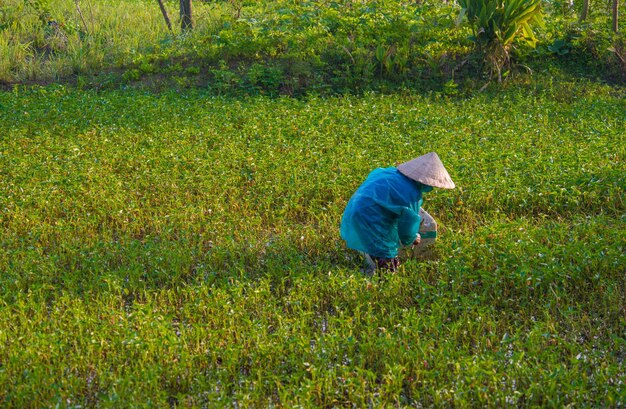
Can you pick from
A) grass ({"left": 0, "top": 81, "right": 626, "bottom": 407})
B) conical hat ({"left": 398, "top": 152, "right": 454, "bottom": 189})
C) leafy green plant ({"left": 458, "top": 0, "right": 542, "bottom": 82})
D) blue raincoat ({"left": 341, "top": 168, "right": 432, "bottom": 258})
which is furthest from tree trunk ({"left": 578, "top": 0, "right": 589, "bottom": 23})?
blue raincoat ({"left": 341, "top": 168, "right": 432, "bottom": 258})

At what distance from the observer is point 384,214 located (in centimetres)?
593

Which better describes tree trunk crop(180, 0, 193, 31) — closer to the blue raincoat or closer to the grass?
the grass

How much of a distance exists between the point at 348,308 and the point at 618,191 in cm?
349

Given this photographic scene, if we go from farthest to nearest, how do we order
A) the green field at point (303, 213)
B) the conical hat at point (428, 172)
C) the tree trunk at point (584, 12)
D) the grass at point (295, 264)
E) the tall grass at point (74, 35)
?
the tree trunk at point (584, 12)
the tall grass at point (74, 35)
the conical hat at point (428, 172)
the green field at point (303, 213)
the grass at point (295, 264)

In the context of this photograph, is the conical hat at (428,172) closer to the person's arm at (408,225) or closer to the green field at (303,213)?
the person's arm at (408,225)

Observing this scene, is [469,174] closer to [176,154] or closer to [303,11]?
[176,154]

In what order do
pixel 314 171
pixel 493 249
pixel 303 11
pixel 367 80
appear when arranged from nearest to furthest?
1. pixel 493 249
2. pixel 314 171
3. pixel 367 80
4. pixel 303 11

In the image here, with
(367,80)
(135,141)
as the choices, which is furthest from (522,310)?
(367,80)

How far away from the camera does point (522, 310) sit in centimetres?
557

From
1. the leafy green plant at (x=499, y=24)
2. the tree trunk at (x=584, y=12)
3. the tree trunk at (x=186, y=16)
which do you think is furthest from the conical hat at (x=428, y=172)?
the tree trunk at (x=186, y=16)

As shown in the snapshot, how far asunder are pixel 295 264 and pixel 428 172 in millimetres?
1347

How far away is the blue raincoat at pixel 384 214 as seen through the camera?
5.90 meters

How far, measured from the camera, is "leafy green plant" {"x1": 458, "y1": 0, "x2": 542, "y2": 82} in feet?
37.8

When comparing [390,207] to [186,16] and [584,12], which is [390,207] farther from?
[186,16]
